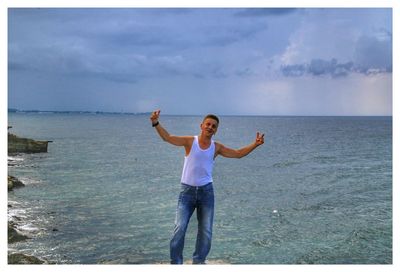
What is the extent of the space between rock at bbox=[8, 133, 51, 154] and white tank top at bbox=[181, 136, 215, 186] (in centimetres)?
4907

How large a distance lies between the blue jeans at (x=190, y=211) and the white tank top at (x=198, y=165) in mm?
110

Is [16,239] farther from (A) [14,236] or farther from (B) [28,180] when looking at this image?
(B) [28,180]

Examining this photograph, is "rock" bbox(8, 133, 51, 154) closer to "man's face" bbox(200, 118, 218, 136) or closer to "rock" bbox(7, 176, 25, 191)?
"rock" bbox(7, 176, 25, 191)

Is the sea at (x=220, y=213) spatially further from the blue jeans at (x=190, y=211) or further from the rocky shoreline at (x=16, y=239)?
the blue jeans at (x=190, y=211)

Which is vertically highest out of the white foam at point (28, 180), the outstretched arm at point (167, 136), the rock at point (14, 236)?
the outstretched arm at point (167, 136)

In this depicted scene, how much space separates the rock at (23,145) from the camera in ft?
174

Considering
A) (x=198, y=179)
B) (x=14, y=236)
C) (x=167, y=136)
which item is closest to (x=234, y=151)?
(x=198, y=179)

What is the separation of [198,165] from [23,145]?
52.7 m

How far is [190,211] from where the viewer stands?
766 centimetres

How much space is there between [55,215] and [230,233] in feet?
32.2

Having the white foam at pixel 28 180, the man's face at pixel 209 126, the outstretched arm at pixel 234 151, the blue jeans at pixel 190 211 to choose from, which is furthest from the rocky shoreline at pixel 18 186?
the man's face at pixel 209 126

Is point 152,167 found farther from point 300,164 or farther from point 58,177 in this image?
point 300,164
